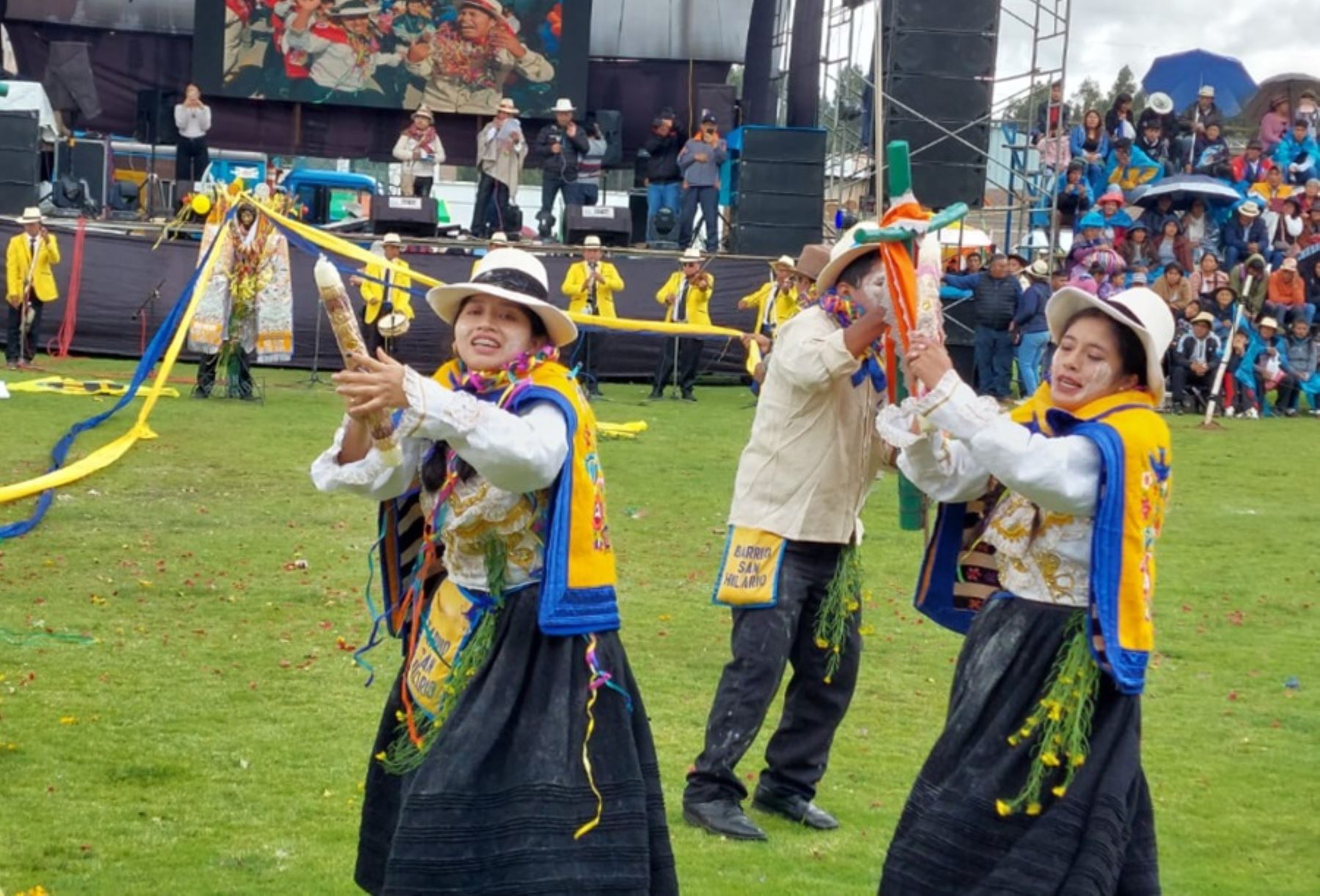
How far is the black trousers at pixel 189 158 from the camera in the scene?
24.4 meters

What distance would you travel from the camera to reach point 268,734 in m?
7.09

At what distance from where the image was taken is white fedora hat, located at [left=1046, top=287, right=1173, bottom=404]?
4469mm

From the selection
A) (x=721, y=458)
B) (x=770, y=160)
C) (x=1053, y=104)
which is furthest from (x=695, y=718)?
(x=1053, y=104)

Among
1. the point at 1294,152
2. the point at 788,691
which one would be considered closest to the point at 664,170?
the point at 1294,152

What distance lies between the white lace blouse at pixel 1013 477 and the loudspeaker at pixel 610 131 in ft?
72.0

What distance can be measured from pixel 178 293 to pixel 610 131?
24.7 ft

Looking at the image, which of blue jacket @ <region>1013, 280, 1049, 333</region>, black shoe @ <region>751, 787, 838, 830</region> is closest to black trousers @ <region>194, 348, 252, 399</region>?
blue jacket @ <region>1013, 280, 1049, 333</region>

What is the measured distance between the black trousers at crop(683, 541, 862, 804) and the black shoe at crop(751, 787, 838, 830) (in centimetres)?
2

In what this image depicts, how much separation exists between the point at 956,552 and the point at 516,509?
1.19 m

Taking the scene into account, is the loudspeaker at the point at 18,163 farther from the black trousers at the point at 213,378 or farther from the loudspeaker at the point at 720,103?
the loudspeaker at the point at 720,103

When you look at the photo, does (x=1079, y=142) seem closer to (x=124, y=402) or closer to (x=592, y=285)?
(x=592, y=285)

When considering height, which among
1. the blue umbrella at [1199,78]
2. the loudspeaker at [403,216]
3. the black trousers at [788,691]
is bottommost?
the black trousers at [788,691]

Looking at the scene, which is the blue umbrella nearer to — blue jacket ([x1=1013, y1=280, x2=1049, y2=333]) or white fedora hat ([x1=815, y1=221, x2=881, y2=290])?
blue jacket ([x1=1013, y1=280, x2=1049, y2=333])

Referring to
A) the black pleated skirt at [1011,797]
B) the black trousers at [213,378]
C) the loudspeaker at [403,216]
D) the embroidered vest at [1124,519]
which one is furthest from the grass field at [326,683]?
the loudspeaker at [403,216]
